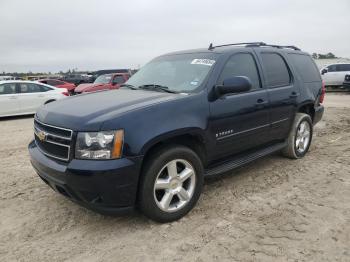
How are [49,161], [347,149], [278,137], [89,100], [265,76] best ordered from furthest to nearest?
[347,149], [278,137], [265,76], [89,100], [49,161]

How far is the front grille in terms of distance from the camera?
130 inches

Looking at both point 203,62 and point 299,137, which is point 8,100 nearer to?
point 203,62

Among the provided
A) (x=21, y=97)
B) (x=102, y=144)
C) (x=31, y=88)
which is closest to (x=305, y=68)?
(x=102, y=144)

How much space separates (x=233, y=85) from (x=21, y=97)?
34.8ft

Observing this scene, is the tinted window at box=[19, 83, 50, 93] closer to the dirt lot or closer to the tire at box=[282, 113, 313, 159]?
the dirt lot

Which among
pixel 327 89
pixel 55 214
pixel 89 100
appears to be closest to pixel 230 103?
pixel 89 100

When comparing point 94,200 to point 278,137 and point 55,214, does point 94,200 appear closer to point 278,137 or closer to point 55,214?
point 55,214

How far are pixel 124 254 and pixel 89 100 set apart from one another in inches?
70.0

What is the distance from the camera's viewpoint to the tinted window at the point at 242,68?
4.37 metres

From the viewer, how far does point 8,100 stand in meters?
12.3

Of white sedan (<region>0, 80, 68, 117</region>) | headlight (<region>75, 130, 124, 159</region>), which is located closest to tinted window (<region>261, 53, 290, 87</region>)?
headlight (<region>75, 130, 124, 159</region>)

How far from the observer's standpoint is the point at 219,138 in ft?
13.4

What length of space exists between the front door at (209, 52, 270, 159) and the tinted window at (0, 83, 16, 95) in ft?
33.6

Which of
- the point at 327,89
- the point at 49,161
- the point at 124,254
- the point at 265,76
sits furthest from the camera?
the point at 327,89
